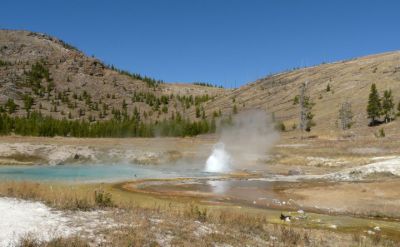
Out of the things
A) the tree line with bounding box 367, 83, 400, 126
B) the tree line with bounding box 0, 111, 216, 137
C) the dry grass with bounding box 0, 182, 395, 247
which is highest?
the tree line with bounding box 367, 83, 400, 126

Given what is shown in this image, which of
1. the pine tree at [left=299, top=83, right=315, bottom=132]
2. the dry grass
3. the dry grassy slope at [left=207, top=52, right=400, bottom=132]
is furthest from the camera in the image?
the dry grassy slope at [left=207, top=52, right=400, bottom=132]

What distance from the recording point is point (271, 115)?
16438 cm

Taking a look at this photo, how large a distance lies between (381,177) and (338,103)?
372 ft

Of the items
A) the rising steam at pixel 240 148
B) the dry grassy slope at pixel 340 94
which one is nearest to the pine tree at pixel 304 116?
the dry grassy slope at pixel 340 94

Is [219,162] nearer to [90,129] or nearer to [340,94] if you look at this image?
[90,129]

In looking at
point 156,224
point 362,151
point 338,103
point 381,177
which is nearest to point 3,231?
point 156,224

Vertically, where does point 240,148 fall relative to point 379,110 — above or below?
below

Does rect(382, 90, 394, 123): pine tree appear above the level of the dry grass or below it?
above

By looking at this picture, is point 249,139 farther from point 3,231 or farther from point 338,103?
point 3,231

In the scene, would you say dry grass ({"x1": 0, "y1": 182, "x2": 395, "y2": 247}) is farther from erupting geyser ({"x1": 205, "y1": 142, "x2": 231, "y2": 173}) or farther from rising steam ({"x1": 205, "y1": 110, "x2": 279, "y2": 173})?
erupting geyser ({"x1": 205, "y1": 142, "x2": 231, "y2": 173})

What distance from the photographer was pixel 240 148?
9012 centimetres

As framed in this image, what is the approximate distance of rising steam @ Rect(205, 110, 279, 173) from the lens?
238 feet

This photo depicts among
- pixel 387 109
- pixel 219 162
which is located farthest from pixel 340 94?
pixel 219 162

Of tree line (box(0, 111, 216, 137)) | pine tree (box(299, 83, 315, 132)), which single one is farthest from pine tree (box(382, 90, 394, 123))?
tree line (box(0, 111, 216, 137))
